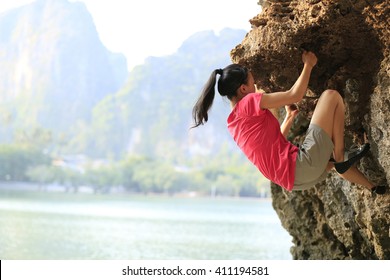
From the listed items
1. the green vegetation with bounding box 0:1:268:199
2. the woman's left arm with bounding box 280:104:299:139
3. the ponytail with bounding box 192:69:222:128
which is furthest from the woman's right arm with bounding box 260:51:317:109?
the green vegetation with bounding box 0:1:268:199

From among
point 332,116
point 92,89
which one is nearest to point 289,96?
point 332,116

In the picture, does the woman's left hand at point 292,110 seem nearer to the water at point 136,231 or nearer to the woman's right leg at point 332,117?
the woman's right leg at point 332,117

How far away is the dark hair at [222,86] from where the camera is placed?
4.20 meters

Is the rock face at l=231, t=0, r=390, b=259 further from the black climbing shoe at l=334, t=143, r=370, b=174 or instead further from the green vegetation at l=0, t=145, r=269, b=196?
the green vegetation at l=0, t=145, r=269, b=196

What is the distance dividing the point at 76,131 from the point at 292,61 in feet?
143

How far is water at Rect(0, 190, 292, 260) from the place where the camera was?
2042 centimetres

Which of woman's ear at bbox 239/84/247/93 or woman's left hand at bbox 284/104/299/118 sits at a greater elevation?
woman's ear at bbox 239/84/247/93

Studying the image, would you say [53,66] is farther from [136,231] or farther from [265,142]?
[265,142]

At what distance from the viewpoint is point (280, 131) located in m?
4.27

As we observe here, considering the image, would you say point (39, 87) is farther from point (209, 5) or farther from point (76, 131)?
point (209, 5)

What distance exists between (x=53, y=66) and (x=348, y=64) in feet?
158

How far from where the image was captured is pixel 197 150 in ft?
147
